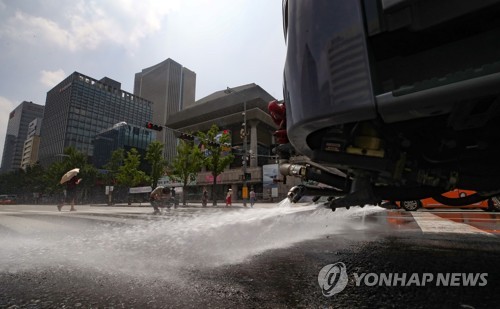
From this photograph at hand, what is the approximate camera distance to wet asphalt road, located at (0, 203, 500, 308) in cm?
133

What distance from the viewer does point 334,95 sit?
4.23 ft

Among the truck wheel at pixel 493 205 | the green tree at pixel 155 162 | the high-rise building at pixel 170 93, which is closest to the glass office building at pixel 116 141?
the high-rise building at pixel 170 93

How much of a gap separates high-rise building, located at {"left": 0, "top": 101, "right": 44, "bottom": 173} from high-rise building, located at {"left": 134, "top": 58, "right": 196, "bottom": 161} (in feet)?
176

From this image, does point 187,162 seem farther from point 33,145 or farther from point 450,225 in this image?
point 33,145

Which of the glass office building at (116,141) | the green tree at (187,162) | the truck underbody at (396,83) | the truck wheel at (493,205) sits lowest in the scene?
the truck wheel at (493,205)

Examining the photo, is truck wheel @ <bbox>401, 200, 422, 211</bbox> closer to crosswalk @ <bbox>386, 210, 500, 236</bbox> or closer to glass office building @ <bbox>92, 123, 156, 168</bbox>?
crosswalk @ <bbox>386, 210, 500, 236</bbox>

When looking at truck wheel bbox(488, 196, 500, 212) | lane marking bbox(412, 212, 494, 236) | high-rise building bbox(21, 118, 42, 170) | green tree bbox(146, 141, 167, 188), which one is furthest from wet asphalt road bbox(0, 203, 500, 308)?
high-rise building bbox(21, 118, 42, 170)

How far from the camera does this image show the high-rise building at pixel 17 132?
107 m

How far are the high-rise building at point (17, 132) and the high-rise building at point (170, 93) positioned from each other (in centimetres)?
5350

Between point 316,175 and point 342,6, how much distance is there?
1.58 meters

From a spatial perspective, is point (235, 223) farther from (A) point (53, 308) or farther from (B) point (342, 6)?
(B) point (342, 6)

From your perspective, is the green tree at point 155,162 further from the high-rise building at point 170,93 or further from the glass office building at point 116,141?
the high-rise building at point 170,93

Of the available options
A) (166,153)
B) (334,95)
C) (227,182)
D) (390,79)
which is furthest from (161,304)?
(166,153)

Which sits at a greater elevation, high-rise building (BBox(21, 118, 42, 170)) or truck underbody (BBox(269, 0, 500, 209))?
high-rise building (BBox(21, 118, 42, 170))
